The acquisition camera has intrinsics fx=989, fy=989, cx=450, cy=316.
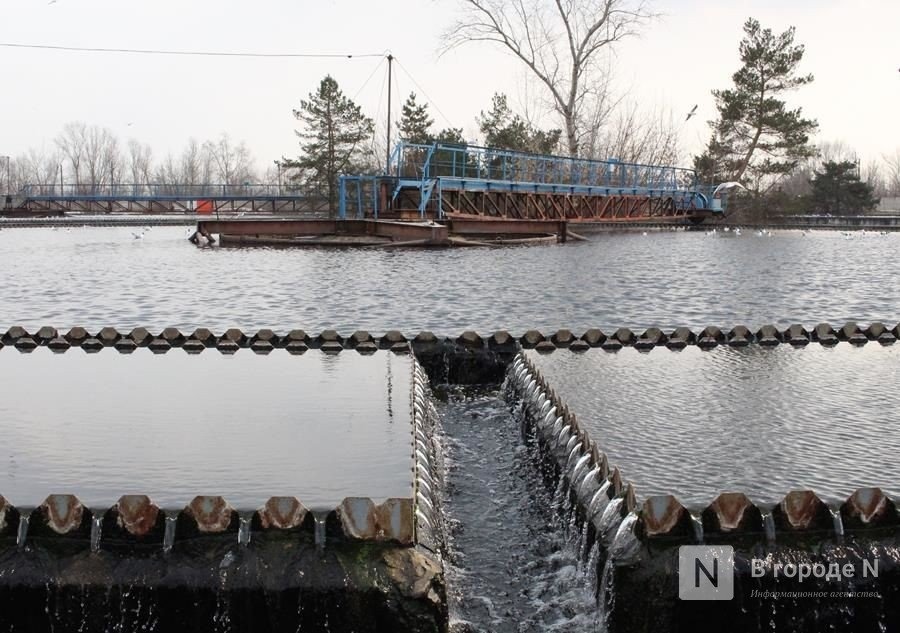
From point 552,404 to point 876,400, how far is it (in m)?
3.04

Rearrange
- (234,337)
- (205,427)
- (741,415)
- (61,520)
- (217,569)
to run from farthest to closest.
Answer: (234,337), (741,415), (205,427), (61,520), (217,569)

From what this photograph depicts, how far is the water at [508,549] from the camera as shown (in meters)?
5.47

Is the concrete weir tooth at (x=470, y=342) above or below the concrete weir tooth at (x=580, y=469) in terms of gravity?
above

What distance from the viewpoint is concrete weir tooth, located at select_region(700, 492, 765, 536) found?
5.23 m

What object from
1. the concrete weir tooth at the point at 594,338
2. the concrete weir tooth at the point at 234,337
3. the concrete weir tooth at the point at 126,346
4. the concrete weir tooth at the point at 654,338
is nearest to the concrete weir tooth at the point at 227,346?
the concrete weir tooth at the point at 234,337

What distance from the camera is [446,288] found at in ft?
59.8

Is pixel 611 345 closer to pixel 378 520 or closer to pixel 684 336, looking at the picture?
pixel 684 336

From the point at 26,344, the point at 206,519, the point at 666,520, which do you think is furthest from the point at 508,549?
the point at 26,344

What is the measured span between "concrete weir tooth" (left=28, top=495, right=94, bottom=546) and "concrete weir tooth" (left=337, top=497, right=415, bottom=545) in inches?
54.0

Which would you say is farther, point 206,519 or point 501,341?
point 501,341

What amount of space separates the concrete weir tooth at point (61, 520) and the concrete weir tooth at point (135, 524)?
12cm

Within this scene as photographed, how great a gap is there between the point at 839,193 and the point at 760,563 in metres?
66.7

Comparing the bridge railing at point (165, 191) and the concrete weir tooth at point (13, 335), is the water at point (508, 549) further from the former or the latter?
the bridge railing at point (165, 191)

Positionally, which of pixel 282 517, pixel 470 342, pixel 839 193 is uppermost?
pixel 839 193
